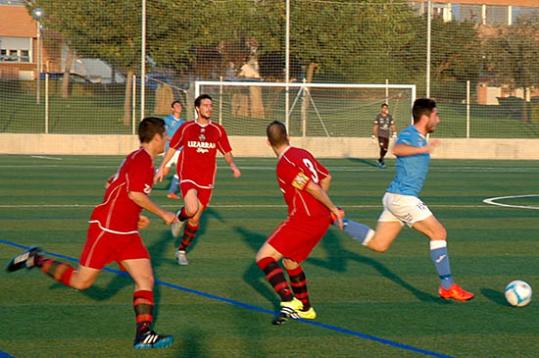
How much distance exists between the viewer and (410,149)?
9.59 meters

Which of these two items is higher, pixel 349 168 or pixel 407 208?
pixel 407 208

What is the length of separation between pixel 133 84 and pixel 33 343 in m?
27.0

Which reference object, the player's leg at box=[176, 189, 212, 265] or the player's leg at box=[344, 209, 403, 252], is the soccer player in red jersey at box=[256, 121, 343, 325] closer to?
the player's leg at box=[344, 209, 403, 252]

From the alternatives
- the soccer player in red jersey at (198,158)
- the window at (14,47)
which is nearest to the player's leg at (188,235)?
the soccer player in red jersey at (198,158)

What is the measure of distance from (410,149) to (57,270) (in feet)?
11.3

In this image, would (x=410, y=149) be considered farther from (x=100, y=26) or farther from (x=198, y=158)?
(x=100, y=26)

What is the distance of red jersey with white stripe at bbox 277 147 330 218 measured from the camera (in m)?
8.59

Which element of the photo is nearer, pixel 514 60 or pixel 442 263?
pixel 442 263

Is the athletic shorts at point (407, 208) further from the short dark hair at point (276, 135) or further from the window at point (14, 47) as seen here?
the window at point (14, 47)

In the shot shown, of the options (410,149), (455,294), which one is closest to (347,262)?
(455,294)

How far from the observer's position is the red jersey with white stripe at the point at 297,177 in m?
8.59

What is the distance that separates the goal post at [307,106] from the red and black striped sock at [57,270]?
84.1 feet

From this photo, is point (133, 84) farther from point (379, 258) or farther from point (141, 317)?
point (141, 317)

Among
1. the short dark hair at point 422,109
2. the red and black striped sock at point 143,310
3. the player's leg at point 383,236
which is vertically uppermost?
the short dark hair at point 422,109
